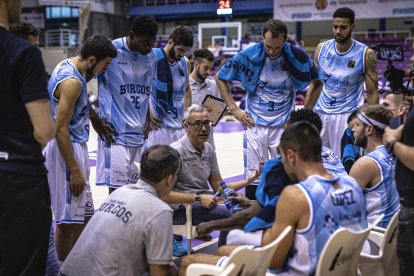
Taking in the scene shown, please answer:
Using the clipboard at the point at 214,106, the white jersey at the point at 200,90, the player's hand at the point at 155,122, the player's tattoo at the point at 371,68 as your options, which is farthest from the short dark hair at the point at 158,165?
the white jersey at the point at 200,90

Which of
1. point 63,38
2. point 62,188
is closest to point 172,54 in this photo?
point 62,188

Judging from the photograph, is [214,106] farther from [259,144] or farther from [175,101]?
[259,144]

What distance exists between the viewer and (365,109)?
12.7 feet

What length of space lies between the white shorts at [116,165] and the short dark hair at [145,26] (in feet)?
3.34

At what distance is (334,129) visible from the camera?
5.88 meters

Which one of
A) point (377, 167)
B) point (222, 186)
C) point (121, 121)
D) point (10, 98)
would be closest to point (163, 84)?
point (121, 121)

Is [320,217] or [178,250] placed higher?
[320,217]

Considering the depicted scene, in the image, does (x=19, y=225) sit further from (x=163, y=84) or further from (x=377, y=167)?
(x=163, y=84)

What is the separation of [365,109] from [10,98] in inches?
96.1

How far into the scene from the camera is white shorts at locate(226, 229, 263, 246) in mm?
2811

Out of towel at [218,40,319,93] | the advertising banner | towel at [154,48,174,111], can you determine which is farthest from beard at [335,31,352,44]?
the advertising banner

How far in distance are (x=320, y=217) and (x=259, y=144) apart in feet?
9.00

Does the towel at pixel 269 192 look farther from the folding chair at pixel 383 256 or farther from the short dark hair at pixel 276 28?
the short dark hair at pixel 276 28

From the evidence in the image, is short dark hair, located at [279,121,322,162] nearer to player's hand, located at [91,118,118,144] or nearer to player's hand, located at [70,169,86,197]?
player's hand, located at [70,169,86,197]
